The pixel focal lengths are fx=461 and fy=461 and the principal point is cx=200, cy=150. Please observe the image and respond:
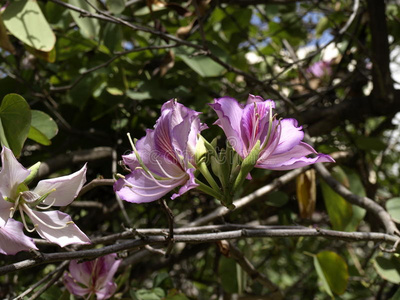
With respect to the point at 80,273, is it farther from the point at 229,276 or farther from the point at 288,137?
the point at 288,137

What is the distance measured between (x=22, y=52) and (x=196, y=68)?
1.82ft

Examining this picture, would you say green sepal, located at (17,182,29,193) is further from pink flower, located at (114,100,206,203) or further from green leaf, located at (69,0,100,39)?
green leaf, located at (69,0,100,39)

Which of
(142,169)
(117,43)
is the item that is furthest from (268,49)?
(142,169)

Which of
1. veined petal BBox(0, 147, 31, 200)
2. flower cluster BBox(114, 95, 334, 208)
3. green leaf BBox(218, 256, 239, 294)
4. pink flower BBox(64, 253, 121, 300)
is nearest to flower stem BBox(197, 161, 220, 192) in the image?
flower cluster BBox(114, 95, 334, 208)

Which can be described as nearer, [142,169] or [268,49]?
[142,169]

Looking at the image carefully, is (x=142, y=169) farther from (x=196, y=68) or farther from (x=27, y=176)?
(x=196, y=68)

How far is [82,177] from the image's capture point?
69 cm

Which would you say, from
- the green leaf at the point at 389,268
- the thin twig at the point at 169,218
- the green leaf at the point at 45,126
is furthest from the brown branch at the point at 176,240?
the green leaf at the point at 45,126

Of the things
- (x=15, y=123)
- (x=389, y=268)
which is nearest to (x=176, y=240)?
(x=15, y=123)

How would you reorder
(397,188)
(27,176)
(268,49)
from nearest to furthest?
1. (27,176)
2. (268,49)
3. (397,188)

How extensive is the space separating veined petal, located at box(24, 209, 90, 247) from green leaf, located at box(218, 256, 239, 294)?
2.16 feet

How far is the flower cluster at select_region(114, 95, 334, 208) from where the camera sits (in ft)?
2.12

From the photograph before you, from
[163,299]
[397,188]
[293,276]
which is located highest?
[163,299]

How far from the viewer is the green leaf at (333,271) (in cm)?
111
